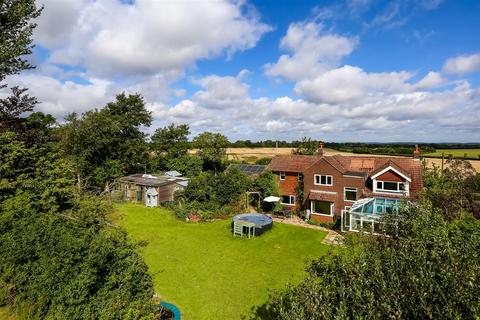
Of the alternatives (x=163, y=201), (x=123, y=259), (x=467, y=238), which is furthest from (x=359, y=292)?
(x=163, y=201)

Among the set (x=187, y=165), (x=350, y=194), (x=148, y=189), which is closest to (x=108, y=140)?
(x=148, y=189)

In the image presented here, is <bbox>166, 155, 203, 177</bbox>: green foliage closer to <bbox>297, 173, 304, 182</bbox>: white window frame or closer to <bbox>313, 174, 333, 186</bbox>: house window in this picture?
<bbox>297, 173, 304, 182</bbox>: white window frame

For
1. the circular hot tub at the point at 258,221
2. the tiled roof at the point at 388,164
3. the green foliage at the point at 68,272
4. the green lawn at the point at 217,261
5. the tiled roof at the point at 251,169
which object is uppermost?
the tiled roof at the point at 388,164

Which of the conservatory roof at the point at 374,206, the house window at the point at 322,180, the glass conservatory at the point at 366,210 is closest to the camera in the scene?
the glass conservatory at the point at 366,210

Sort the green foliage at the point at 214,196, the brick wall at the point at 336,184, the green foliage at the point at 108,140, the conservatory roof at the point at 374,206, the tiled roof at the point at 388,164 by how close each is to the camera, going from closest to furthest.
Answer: the conservatory roof at the point at 374,206
the tiled roof at the point at 388,164
the brick wall at the point at 336,184
the green foliage at the point at 214,196
the green foliage at the point at 108,140

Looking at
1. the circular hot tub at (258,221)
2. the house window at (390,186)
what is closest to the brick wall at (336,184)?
the house window at (390,186)

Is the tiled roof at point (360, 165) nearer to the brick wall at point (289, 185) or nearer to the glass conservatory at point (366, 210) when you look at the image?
the brick wall at point (289, 185)

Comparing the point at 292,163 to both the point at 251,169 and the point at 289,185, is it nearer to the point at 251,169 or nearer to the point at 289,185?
the point at 289,185
